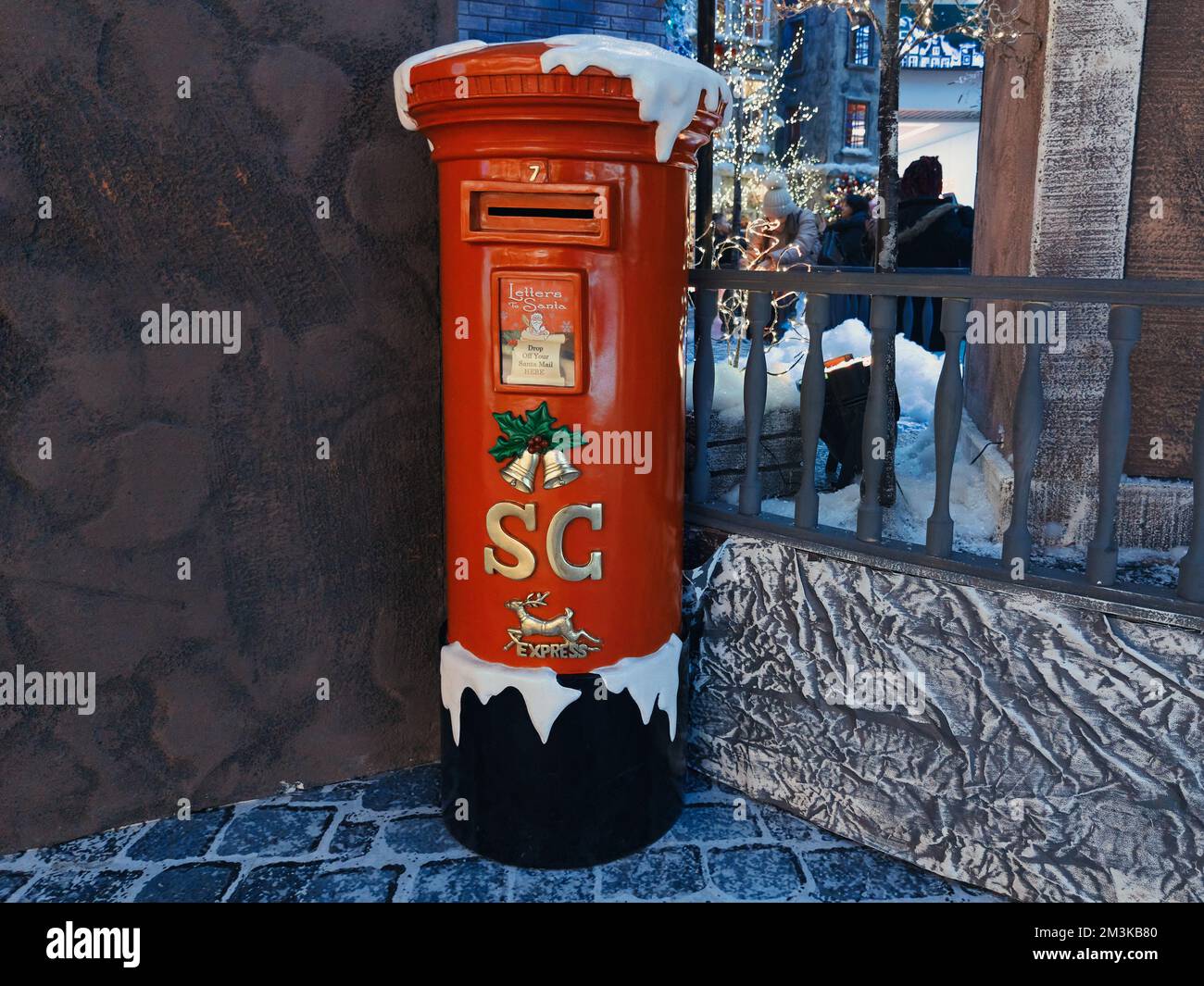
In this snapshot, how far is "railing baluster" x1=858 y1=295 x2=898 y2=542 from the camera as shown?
3.24 meters

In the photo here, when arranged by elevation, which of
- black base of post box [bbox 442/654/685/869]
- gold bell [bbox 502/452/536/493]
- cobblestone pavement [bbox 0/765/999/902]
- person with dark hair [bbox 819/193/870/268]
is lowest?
cobblestone pavement [bbox 0/765/999/902]

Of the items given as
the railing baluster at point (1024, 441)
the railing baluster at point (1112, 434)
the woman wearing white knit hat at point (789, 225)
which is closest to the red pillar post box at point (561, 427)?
the railing baluster at point (1024, 441)

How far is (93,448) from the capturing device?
3.24m

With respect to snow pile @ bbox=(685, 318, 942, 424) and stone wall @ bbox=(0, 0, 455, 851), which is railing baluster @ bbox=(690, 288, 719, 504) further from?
stone wall @ bbox=(0, 0, 455, 851)

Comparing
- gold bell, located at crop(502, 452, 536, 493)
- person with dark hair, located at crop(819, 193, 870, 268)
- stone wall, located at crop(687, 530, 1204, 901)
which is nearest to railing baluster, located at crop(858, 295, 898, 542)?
stone wall, located at crop(687, 530, 1204, 901)

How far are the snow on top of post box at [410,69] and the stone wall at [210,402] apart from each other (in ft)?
1.49

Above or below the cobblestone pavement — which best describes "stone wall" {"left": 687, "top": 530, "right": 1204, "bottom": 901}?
above

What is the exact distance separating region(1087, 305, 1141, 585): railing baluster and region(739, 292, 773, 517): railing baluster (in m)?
1.08

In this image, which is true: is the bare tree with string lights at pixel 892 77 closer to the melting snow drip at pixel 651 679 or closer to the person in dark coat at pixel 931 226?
the melting snow drip at pixel 651 679

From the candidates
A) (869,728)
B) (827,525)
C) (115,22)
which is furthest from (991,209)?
(115,22)

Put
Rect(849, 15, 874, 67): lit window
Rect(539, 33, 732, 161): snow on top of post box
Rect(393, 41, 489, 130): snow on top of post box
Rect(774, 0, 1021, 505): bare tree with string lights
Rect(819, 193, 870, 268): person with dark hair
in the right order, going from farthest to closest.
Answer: Rect(849, 15, 874, 67): lit window → Rect(819, 193, 870, 268): person with dark hair → Rect(774, 0, 1021, 505): bare tree with string lights → Rect(393, 41, 489, 130): snow on top of post box → Rect(539, 33, 732, 161): snow on top of post box

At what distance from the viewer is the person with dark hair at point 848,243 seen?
28.2 feet

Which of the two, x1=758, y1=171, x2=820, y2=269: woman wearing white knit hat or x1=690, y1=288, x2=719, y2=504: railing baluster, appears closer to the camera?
x1=690, y1=288, x2=719, y2=504: railing baluster

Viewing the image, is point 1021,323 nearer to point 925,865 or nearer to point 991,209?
point 991,209
